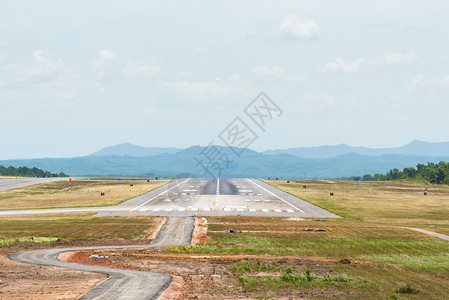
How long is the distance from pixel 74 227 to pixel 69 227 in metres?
0.60

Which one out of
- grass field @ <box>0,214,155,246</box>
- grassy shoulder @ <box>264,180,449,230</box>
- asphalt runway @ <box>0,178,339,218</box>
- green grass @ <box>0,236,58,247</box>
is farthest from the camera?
asphalt runway @ <box>0,178,339,218</box>

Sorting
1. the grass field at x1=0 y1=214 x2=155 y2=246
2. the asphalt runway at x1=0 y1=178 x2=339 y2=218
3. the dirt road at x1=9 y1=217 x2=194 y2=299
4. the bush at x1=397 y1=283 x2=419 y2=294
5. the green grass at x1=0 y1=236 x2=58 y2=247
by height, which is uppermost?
the asphalt runway at x1=0 y1=178 x2=339 y2=218

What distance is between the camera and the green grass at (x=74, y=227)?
5275 centimetres

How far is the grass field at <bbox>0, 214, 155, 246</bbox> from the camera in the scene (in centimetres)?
5175

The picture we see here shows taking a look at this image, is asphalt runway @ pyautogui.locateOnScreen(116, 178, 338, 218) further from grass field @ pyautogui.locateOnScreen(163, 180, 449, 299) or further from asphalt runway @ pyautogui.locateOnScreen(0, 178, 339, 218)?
grass field @ pyautogui.locateOnScreen(163, 180, 449, 299)

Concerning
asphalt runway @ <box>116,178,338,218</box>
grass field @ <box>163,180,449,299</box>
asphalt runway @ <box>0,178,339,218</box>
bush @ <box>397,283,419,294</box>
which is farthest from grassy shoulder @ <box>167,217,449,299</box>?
asphalt runway @ <box>116,178,338,218</box>

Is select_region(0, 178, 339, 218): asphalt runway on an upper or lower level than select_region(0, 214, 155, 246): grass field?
upper

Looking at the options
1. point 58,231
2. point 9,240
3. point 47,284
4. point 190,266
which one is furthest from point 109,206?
point 47,284

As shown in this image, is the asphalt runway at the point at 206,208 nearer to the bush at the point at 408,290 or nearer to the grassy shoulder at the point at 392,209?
the grassy shoulder at the point at 392,209

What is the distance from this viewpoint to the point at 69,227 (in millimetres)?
58875

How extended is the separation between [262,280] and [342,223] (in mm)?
Answer: 35478

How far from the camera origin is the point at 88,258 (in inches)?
1566

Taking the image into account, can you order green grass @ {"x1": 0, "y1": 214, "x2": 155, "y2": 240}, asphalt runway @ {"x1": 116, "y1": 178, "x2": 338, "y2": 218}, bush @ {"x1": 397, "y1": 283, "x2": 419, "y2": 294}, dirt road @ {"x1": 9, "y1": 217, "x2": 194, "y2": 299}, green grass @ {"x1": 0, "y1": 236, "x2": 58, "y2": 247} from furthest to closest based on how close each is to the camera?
asphalt runway @ {"x1": 116, "y1": 178, "x2": 338, "y2": 218} → green grass @ {"x1": 0, "y1": 214, "x2": 155, "y2": 240} → green grass @ {"x1": 0, "y1": 236, "x2": 58, "y2": 247} → bush @ {"x1": 397, "y1": 283, "x2": 419, "y2": 294} → dirt road @ {"x1": 9, "y1": 217, "x2": 194, "y2": 299}

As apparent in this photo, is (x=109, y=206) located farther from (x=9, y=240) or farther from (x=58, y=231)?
(x=9, y=240)
